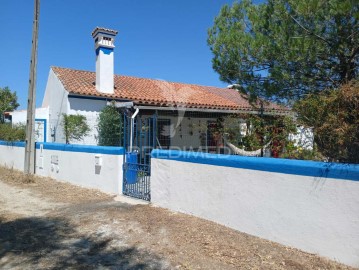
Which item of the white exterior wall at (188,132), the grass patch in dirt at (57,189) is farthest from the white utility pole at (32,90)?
the white exterior wall at (188,132)

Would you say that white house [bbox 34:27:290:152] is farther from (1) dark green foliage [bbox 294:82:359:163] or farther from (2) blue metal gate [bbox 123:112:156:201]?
(1) dark green foliage [bbox 294:82:359:163]

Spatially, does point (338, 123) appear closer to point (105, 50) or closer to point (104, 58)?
point (104, 58)

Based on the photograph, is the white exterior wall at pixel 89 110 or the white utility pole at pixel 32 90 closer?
the white utility pole at pixel 32 90

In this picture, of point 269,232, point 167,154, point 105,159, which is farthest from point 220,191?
point 105,159

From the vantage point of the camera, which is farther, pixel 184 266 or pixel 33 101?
pixel 33 101

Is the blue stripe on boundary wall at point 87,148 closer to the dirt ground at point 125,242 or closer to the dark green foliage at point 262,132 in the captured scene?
the dirt ground at point 125,242

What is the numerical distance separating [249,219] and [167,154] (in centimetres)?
246

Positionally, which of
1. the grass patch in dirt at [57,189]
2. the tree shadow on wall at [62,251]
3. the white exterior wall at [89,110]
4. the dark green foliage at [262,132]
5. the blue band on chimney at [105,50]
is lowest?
the tree shadow on wall at [62,251]

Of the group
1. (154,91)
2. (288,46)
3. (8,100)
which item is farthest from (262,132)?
(8,100)

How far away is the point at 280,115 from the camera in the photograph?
21.6 feet

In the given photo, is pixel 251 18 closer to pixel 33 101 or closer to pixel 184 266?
pixel 184 266

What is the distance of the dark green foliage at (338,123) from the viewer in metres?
4.34

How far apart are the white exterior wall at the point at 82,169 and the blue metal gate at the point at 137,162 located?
26 cm

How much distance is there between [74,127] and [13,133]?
4.76 metres
